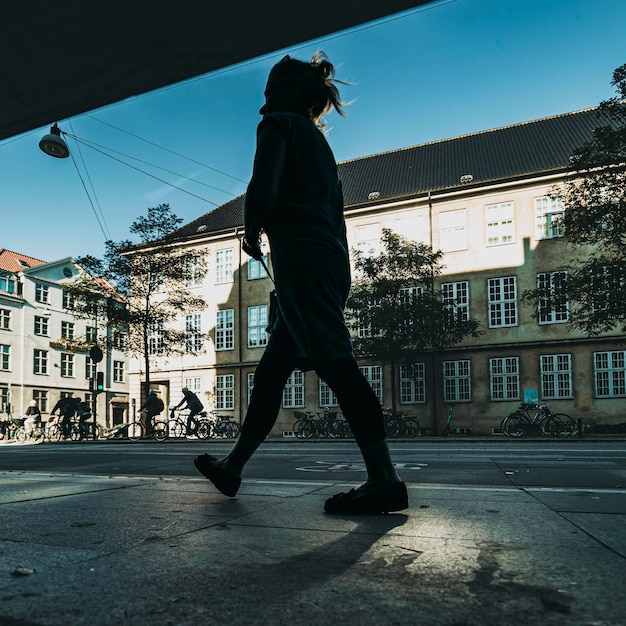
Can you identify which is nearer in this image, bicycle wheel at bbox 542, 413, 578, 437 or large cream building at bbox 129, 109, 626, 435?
bicycle wheel at bbox 542, 413, 578, 437

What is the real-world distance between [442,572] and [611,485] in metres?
3.15

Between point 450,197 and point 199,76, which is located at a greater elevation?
point 450,197

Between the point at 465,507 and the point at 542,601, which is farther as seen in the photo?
the point at 465,507

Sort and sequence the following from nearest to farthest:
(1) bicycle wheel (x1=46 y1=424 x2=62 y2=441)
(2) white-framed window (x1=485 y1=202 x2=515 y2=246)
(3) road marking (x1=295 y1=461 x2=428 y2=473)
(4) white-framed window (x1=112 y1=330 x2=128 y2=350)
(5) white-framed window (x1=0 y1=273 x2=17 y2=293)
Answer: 1. (3) road marking (x1=295 y1=461 x2=428 y2=473)
2. (4) white-framed window (x1=112 y1=330 x2=128 y2=350)
3. (2) white-framed window (x1=485 y1=202 x2=515 y2=246)
4. (1) bicycle wheel (x1=46 y1=424 x2=62 y2=441)
5. (5) white-framed window (x1=0 y1=273 x2=17 y2=293)

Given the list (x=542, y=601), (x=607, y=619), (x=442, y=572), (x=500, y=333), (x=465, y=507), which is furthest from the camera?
(x=500, y=333)

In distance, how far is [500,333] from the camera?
30938 millimetres

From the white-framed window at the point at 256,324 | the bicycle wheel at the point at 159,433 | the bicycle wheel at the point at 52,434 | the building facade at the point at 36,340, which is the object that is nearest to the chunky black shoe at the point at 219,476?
the bicycle wheel at the point at 159,433

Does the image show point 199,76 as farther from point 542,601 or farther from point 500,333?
point 500,333

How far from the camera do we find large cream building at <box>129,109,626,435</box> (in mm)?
29578

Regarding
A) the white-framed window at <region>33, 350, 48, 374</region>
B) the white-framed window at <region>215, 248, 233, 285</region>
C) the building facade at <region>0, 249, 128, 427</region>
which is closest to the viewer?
the white-framed window at <region>215, 248, 233, 285</region>

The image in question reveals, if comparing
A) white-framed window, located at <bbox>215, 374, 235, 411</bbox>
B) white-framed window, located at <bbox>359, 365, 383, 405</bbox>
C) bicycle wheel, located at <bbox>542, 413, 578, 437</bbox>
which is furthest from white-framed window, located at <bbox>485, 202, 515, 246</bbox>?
white-framed window, located at <bbox>215, 374, 235, 411</bbox>

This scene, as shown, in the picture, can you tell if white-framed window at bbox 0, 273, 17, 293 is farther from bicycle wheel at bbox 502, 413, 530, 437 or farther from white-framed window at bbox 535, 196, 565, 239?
bicycle wheel at bbox 502, 413, 530, 437

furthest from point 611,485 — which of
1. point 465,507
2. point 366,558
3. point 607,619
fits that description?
point 607,619

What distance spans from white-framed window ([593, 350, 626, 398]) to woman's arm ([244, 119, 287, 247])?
28.9 metres
